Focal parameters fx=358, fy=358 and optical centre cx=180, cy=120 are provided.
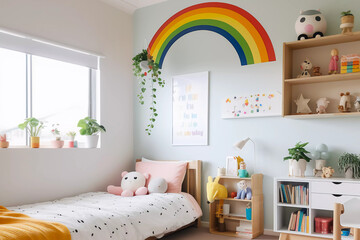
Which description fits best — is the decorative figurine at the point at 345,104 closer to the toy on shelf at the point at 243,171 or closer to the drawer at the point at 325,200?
the drawer at the point at 325,200

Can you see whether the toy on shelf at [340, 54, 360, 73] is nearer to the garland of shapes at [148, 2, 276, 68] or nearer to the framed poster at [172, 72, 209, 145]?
the garland of shapes at [148, 2, 276, 68]

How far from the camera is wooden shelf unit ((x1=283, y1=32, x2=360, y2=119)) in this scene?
10.1 feet

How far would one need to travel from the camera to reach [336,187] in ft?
9.56

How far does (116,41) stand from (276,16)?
1880mm

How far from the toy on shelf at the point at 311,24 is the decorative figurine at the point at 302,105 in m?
0.56

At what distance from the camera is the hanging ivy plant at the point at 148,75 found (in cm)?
400

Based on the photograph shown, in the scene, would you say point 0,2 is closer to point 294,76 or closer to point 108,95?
point 108,95

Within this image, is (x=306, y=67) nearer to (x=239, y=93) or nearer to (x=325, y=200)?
(x=239, y=93)

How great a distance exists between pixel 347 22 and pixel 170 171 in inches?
86.9

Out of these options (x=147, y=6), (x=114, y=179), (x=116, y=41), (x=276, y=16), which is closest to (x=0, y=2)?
(x=116, y=41)

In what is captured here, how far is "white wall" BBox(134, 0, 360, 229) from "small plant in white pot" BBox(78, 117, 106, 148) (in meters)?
0.70

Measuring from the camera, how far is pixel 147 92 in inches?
173

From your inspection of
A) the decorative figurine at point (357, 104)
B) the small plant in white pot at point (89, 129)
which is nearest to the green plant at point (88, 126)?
the small plant in white pot at point (89, 129)

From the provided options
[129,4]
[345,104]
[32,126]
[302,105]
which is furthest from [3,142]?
[345,104]
